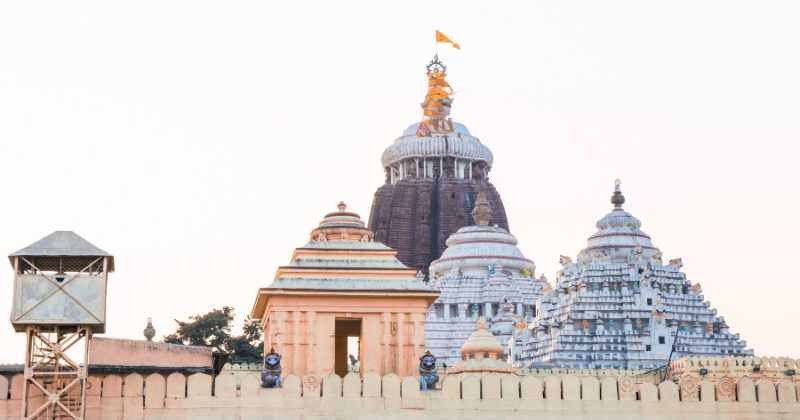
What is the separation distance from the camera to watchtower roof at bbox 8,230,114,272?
2848 centimetres

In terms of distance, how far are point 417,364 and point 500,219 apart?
7805 centimetres

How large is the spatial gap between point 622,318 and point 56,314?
54.2m

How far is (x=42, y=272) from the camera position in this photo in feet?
93.8

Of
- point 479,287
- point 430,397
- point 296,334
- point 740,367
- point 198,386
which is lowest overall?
point 430,397

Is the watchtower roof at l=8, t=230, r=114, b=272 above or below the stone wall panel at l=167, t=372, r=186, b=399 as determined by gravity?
above

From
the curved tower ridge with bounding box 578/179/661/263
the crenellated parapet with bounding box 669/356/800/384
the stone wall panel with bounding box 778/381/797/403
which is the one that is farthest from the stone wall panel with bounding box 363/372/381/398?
the curved tower ridge with bounding box 578/179/661/263

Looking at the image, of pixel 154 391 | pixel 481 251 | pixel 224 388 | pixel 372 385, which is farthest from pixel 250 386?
pixel 481 251

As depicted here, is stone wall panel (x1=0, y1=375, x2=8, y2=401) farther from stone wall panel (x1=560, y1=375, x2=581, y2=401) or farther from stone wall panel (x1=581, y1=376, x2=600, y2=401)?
stone wall panel (x1=581, y1=376, x2=600, y2=401)

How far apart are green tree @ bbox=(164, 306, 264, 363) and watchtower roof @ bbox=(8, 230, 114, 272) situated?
43.7 metres

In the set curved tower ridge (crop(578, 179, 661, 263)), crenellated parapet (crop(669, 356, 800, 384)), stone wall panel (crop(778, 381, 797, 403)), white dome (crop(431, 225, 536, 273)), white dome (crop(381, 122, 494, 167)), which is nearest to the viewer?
stone wall panel (crop(778, 381, 797, 403))

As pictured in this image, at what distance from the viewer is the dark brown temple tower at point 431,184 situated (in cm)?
11062

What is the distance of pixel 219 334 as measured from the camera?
244 feet

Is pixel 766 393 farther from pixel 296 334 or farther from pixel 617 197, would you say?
pixel 617 197

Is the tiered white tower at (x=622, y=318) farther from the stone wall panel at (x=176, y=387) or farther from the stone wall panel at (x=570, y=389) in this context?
the stone wall panel at (x=176, y=387)
